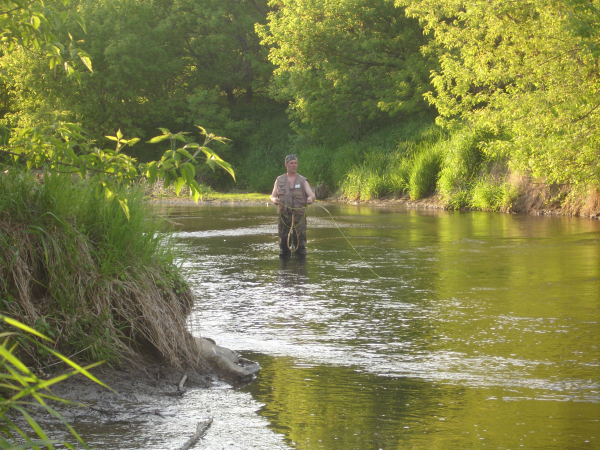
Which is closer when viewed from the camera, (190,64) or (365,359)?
(365,359)

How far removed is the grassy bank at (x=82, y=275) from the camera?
5637 mm

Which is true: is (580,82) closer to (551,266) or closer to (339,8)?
(551,266)

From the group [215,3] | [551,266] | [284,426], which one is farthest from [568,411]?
[215,3]

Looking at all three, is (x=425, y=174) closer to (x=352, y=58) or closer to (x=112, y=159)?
(x=352, y=58)

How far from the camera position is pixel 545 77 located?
20297 mm

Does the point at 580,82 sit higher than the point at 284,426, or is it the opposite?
the point at 580,82

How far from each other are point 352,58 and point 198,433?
112 ft

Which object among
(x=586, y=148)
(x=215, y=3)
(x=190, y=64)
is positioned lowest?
(x=586, y=148)

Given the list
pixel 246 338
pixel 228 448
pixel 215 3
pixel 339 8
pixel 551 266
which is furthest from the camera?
pixel 215 3

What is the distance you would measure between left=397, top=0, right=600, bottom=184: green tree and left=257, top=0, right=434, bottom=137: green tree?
1130 cm

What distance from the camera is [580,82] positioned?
19391 mm

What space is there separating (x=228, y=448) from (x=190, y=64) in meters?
47.2

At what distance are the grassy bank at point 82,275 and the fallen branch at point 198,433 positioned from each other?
1057mm

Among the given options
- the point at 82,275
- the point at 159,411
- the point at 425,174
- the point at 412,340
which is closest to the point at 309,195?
the point at 412,340
